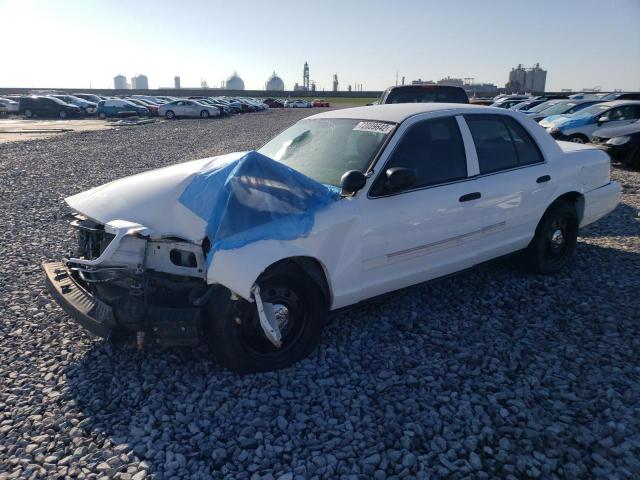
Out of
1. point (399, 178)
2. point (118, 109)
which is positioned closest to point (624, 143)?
point (399, 178)

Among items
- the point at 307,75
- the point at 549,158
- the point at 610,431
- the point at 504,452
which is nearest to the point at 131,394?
the point at 504,452

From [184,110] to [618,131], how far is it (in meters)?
31.9

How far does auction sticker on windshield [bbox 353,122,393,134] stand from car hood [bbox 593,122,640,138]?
10.3 m

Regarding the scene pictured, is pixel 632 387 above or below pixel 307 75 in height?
below

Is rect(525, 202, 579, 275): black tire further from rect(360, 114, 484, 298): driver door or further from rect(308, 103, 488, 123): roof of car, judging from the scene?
rect(308, 103, 488, 123): roof of car

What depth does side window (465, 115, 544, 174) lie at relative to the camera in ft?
14.3

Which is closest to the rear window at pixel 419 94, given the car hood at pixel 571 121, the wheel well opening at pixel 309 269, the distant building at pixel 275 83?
the car hood at pixel 571 121

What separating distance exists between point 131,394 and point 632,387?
3277 mm

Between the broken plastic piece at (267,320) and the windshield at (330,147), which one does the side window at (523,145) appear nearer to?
the windshield at (330,147)

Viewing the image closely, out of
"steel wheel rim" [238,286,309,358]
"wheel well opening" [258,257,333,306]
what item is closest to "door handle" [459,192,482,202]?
"wheel well opening" [258,257,333,306]

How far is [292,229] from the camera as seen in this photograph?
320 cm

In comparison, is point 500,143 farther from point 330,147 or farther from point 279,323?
point 279,323

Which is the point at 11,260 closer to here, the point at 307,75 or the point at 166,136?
the point at 166,136

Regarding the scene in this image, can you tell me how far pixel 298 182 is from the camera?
344 cm
